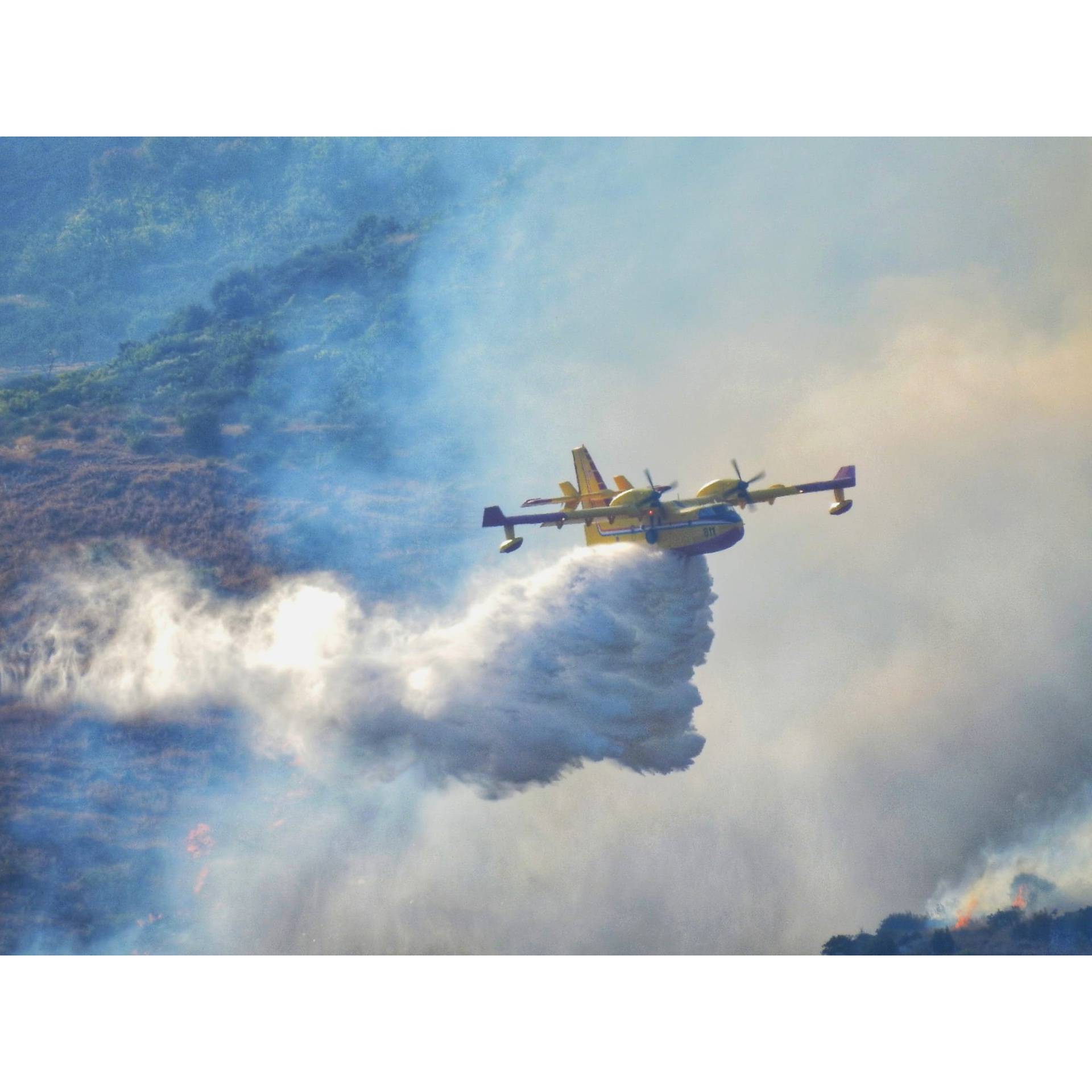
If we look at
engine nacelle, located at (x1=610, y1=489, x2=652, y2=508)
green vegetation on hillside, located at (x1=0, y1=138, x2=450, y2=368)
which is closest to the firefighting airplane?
engine nacelle, located at (x1=610, y1=489, x2=652, y2=508)

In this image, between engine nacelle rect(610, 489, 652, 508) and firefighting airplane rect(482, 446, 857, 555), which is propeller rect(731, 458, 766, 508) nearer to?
firefighting airplane rect(482, 446, 857, 555)

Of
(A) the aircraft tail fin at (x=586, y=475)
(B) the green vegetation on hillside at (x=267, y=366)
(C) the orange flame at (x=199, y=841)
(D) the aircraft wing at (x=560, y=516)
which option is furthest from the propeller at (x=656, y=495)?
(C) the orange flame at (x=199, y=841)

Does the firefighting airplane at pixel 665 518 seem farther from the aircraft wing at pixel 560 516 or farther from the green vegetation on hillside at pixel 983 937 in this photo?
the green vegetation on hillside at pixel 983 937

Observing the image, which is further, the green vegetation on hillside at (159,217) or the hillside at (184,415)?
the green vegetation on hillside at (159,217)

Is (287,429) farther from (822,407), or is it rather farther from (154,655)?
(822,407)

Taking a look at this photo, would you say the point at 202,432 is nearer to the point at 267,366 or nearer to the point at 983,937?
the point at 267,366

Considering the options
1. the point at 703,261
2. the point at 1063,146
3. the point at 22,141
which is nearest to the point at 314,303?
the point at 22,141
